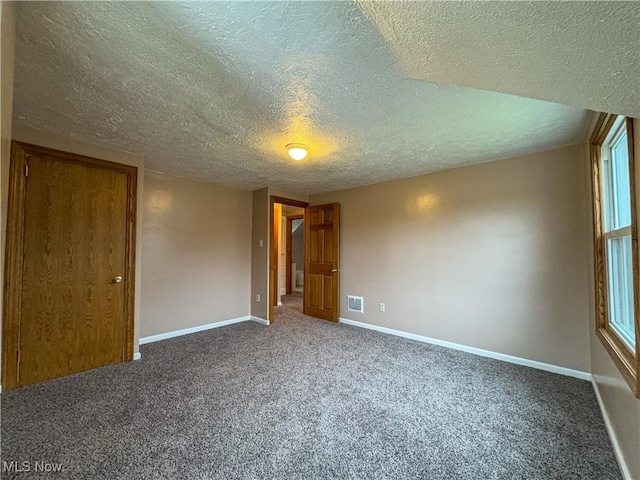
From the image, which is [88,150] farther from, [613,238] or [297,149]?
[613,238]

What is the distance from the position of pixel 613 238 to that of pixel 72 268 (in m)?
4.62

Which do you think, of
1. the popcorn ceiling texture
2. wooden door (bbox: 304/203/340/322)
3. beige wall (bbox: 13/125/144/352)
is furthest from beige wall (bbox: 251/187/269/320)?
the popcorn ceiling texture

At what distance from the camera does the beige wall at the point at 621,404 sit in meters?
1.35

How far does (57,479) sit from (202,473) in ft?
2.47

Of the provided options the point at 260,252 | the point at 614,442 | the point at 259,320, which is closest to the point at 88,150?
the point at 260,252

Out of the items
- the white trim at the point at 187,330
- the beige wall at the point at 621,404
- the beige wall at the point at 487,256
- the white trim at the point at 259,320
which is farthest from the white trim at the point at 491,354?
the white trim at the point at 187,330

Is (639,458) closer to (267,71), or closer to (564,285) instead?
(564,285)

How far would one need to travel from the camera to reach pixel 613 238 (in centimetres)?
198

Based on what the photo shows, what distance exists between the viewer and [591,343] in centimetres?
247

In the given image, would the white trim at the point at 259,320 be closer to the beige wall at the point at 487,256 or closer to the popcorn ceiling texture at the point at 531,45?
the beige wall at the point at 487,256

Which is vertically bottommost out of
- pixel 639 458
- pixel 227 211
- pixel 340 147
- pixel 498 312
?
pixel 639 458

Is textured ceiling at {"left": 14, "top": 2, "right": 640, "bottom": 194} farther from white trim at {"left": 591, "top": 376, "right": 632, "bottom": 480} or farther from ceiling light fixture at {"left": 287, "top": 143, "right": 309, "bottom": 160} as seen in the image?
white trim at {"left": 591, "top": 376, "right": 632, "bottom": 480}

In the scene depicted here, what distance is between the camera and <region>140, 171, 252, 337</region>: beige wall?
3588mm

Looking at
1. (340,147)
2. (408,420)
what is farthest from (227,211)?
(408,420)
